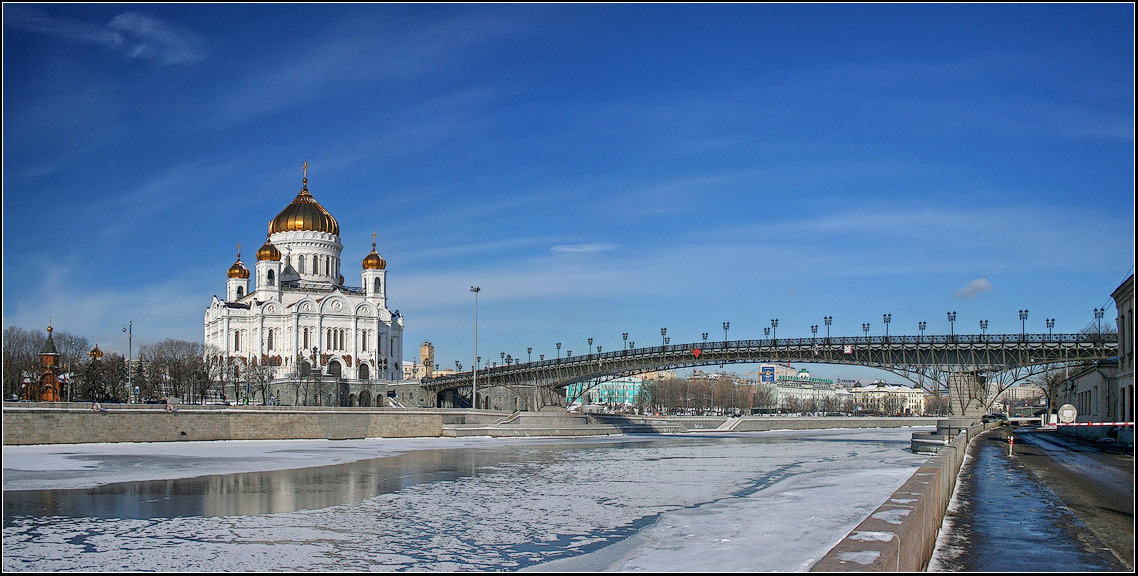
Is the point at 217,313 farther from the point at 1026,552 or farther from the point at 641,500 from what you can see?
the point at 1026,552

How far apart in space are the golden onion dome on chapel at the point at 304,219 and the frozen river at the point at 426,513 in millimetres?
77814

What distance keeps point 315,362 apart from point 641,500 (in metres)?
85.8

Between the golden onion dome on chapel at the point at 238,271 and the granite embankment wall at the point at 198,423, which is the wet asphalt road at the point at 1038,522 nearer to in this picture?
the granite embankment wall at the point at 198,423

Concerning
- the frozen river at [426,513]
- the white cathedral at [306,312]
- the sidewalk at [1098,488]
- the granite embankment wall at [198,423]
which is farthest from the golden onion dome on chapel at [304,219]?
the sidewalk at [1098,488]

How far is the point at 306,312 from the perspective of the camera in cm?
10200

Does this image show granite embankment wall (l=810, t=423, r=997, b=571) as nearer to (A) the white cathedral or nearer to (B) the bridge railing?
(B) the bridge railing

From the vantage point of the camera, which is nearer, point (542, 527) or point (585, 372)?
point (542, 527)

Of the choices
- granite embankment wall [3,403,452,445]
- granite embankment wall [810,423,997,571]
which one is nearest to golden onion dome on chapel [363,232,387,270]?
granite embankment wall [3,403,452,445]

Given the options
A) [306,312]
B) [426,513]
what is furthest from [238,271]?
[426,513]

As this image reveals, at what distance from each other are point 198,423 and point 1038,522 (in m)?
43.5

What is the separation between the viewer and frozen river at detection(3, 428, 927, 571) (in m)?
12.4

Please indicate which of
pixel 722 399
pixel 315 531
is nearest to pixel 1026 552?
pixel 315 531

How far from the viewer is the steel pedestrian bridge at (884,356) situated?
63.2 meters

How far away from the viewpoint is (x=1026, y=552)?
10.6m
